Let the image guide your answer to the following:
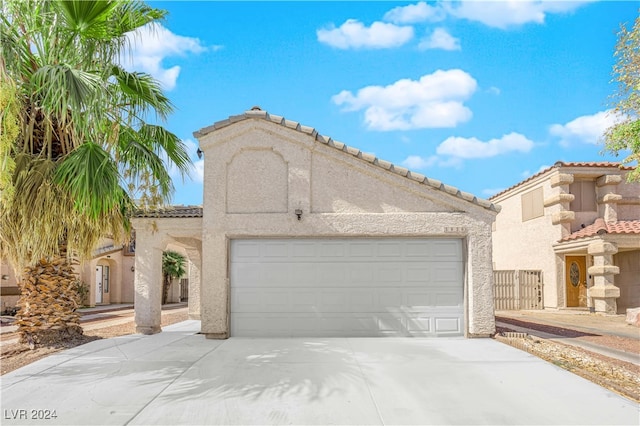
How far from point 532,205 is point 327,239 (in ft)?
49.0

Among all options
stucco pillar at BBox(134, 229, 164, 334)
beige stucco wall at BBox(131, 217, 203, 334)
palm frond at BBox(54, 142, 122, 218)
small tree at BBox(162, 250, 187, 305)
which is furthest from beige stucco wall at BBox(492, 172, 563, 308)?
small tree at BBox(162, 250, 187, 305)

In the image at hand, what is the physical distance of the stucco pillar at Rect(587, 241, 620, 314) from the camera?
17.7 m

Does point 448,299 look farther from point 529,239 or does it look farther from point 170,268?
point 170,268

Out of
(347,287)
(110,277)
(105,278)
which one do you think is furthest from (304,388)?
(110,277)

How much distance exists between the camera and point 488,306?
440 inches

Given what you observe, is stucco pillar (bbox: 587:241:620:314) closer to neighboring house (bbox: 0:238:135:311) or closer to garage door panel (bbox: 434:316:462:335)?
garage door panel (bbox: 434:316:462:335)

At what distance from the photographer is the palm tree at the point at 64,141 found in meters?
8.62

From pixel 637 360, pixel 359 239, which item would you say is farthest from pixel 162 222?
pixel 637 360

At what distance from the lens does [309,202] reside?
447 inches

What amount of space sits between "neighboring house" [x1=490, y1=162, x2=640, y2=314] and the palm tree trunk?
18.0 metres

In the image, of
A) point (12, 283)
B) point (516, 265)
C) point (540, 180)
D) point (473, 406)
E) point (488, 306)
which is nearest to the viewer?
point (473, 406)

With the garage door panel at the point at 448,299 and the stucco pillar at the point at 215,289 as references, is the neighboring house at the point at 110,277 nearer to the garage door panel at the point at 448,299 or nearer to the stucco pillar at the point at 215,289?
A: the stucco pillar at the point at 215,289

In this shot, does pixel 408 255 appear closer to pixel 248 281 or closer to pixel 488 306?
pixel 488 306

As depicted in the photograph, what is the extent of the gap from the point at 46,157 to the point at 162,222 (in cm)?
319
